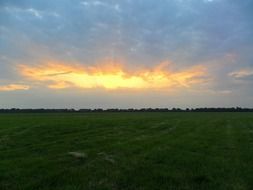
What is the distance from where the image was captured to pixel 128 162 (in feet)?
31.7

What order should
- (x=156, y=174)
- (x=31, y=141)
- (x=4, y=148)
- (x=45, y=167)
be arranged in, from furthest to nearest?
1. (x=31, y=141)
2. (x=4, y=148)
3. (x=45, y=167)
4. (x=156, y=174)

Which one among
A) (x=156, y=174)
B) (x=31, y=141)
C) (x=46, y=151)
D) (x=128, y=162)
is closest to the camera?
(x=156, y=174)

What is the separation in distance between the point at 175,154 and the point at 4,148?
8304mm

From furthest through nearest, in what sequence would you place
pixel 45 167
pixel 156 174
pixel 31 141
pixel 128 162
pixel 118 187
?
pixel 31 141
pixel 128 162
pixel 45 167
pixel 156 174
pixel 118 187

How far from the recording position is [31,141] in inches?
622

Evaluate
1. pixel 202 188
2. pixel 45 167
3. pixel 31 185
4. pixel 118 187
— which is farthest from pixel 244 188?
pixel 45 167

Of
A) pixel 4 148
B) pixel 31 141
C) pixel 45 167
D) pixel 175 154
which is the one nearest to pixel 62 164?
pixel 45 167

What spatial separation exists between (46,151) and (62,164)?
10.9 feet

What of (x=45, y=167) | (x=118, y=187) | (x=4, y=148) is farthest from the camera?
(x=4, y=148)

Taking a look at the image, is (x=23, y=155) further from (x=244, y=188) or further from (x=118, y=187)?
(x=244, y=188)

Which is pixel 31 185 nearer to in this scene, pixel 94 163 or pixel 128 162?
pixel 94 163

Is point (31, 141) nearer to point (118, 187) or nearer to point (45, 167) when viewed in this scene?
point (45, 167)

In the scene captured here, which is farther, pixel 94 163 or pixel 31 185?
pixel 94 163

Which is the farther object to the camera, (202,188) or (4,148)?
(4,148)
